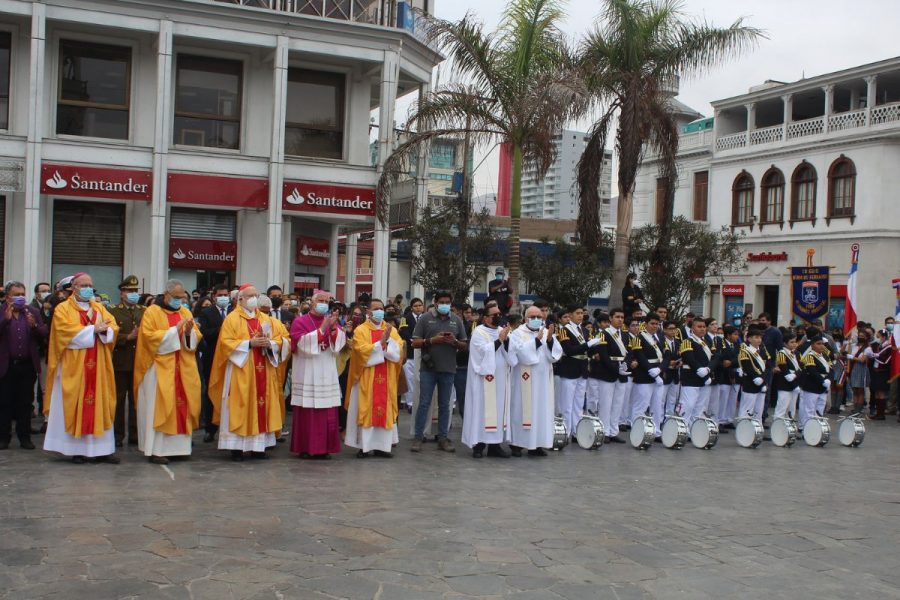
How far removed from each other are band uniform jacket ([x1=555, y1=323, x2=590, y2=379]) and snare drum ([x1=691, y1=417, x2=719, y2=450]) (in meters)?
1.78

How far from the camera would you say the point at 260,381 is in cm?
1145

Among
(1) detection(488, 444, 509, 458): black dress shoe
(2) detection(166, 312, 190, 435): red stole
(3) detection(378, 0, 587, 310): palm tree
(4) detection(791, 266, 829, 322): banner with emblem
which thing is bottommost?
(1) detection(488, 444, 509, 458): black dress shoe

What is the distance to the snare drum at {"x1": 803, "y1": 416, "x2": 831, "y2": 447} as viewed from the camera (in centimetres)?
1446

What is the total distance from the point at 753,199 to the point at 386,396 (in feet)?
114

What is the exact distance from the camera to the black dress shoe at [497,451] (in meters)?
12.4

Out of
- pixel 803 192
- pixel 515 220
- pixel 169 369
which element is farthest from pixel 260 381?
pixel 803 192

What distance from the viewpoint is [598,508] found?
912 centimetres

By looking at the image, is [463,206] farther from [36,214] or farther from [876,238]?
[876,238]

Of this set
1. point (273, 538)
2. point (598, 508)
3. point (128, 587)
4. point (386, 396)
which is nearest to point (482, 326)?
point (386, 396)

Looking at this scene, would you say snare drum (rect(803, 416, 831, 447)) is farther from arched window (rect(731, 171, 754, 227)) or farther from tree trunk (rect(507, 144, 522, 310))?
arched window (rect(731, 171, 754, 227))

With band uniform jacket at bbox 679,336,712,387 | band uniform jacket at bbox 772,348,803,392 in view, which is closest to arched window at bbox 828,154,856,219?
band uniform jacket at bbox 772,348,803,392

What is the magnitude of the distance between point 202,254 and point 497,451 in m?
12.3

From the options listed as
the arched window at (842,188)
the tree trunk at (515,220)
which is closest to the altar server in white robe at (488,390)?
the tree trunk at (515,220)

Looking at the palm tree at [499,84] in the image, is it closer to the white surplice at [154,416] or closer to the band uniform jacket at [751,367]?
the band uniform jacket at [751,367]
